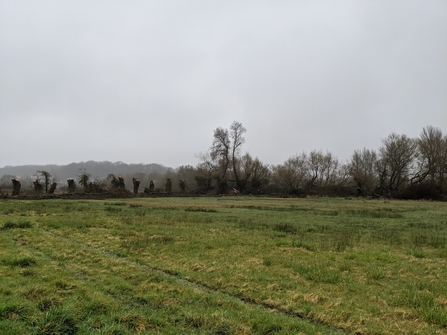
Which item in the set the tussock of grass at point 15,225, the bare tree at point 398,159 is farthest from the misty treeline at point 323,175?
the tussock of grass at point 15,225

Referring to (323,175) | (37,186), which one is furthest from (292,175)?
(37,186)

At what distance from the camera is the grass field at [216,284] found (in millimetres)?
4898

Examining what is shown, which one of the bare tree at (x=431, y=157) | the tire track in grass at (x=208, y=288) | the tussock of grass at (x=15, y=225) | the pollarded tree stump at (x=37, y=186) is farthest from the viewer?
the bare tree at (x=431, y=157)

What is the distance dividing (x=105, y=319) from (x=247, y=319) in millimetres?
2305

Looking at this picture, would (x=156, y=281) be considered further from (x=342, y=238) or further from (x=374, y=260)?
(x=342, y=238)

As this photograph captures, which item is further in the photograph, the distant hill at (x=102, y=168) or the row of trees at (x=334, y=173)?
the distant hill at (x=102, y=168)

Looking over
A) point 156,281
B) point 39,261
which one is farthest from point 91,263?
point 156,281

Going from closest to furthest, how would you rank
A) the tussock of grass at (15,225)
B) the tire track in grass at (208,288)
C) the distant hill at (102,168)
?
the tire track in grass at (208,288) < the tussock of grass at (15,225) < the distant hill at (102,168)

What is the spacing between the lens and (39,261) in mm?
8164

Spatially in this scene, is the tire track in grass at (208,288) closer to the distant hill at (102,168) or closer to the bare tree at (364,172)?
the bare tree at (364,172)

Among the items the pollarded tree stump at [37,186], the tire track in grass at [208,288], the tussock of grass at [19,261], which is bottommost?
the tire track in grass at [208,288]

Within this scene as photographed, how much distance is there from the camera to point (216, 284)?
23.2ft

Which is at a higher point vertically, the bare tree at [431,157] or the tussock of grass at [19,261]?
the bare tree at [431,157]

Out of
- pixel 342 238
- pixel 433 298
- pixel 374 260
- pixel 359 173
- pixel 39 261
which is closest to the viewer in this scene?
pixel 433 298
